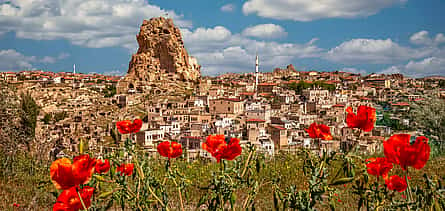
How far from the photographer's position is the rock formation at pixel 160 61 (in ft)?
140

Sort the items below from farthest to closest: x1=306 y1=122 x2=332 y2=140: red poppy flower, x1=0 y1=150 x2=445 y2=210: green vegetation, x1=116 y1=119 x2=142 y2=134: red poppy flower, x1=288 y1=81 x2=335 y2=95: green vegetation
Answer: x1=288 y1=81 x2=335 y2=95: green vegetation
x1=0 y1=150 x2=445 y2=210: green vegetation
x1=116 y1=119 x2=142 y2=134: red poppy flower
x1=306 y1=122 x2=332 y2=140: red poppy flower

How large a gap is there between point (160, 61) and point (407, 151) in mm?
45044

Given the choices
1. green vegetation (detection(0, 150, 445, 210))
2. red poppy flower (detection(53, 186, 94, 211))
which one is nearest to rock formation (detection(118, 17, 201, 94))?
green vegetation (detection(0, 150, 445, 210))

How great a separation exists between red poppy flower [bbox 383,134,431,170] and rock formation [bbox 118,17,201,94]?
135 ft

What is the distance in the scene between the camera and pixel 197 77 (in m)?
46.1

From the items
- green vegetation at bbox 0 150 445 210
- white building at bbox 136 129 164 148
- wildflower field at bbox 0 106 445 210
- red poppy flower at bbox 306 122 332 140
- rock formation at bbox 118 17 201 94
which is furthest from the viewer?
rock formation at bbox 118 17 201 94

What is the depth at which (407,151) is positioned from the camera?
109cm

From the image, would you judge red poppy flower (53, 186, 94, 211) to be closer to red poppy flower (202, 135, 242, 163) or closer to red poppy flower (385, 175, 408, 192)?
red poppy flower (202, 135, 242, 163)

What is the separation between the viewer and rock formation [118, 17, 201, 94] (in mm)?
42719

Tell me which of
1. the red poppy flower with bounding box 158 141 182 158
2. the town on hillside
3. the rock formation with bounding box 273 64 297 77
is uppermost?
the rock formation with bounding box 273 64 297 77

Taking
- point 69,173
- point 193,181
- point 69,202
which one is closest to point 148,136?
point 193,181

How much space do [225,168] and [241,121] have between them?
27.5 m

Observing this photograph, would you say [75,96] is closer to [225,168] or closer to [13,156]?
[13,156]

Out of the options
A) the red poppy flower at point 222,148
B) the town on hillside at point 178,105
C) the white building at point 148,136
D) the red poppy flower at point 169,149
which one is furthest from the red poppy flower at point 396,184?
the white building at point 148,136
